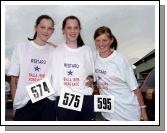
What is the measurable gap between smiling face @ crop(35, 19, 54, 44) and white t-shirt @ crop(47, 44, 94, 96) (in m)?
0.19

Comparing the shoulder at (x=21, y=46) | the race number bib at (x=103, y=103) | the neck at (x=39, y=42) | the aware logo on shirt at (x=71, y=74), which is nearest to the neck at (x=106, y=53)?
the aware logo on shirt at (x=71, y=74)

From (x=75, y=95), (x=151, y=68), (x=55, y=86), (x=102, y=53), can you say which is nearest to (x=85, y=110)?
(x=75, y=95)

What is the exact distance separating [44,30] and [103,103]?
108 centimetres

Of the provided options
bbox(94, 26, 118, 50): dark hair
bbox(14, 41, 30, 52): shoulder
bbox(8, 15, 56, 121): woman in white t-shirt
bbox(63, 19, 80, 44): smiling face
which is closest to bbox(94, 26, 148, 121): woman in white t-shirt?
bbox(94, 26, 118, 50): dark hair

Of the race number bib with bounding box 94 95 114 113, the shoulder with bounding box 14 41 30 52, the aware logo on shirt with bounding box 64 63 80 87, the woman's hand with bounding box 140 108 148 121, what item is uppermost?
the shoulder with bounding box 14 41 30 52

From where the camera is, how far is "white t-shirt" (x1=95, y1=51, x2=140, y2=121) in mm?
3422

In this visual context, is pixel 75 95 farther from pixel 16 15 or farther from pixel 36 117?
pixel 16 15

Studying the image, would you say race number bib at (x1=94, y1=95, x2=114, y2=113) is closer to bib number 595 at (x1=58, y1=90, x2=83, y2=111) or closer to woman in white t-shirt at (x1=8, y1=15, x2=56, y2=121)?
bib number 595 at (x1=58, y1=90, x2=83, y2=111)

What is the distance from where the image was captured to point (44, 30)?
3.48 metres

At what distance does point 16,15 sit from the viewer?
354cm

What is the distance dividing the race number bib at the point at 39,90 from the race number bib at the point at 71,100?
15cm

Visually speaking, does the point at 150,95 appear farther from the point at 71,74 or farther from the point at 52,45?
the point at 52,45

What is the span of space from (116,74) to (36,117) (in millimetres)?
1053

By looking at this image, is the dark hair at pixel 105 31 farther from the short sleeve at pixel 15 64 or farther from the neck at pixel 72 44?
the short sleeve at pixel 15 64
